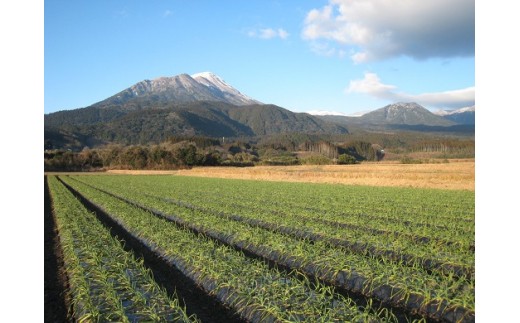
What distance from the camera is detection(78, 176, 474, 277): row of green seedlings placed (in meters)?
7.44

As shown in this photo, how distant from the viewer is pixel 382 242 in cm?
923

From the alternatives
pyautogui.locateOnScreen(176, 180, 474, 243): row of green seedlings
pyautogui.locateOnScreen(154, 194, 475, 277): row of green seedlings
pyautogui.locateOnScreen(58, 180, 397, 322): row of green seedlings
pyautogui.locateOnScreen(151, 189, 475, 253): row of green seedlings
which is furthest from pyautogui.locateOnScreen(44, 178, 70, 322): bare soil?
pyautogui.locateOnScreen(176, 180, 474, 243): row of green seedlings

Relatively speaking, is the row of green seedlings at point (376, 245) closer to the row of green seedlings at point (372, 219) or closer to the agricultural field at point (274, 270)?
the agricultural field at point (274, 270)

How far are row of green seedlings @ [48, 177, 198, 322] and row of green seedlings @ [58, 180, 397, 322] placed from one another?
834mm

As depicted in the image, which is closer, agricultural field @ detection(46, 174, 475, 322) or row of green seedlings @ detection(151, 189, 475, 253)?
agricultural field @ detection(46, 174, 475, 322)

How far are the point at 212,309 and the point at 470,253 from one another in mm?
5840

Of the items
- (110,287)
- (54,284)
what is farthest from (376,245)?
(54,284)

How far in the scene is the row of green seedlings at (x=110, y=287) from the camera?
5328 millimetres

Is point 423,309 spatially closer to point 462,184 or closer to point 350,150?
point 462,184

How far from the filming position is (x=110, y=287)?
20.6 feet

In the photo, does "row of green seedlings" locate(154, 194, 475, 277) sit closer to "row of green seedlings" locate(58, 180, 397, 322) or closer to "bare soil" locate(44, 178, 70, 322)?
"row of green seedlings" locate(58, 180, 397, 322)
